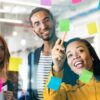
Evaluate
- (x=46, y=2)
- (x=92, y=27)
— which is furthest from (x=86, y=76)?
(x=46, y=2)

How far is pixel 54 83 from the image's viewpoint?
1833 mm

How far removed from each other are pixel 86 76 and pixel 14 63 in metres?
0.57

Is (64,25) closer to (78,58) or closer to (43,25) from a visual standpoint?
(43,25)

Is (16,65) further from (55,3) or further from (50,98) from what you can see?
(55,3)

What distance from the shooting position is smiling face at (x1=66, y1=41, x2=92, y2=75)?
1.89 metres

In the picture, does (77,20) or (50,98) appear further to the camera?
(77,20)

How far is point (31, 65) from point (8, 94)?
28 cm

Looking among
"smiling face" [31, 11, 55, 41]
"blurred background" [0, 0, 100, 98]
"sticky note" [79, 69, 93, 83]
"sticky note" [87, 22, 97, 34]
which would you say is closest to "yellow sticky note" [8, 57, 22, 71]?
"blurred background" [0, 0, 100, 98]

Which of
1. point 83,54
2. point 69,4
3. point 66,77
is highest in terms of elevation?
point 69,4

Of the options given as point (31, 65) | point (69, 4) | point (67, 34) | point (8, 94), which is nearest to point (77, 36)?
point (67, 34)

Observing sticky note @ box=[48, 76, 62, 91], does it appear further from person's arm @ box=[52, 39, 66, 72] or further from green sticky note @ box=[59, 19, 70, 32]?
green sticky note @ box=[59, 19, 70, 32]

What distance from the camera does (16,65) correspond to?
6.04 ft

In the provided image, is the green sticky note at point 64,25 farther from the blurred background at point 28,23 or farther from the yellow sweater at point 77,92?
the yellow sweater at point 77,92

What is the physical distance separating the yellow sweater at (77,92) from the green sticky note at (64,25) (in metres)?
0.36
